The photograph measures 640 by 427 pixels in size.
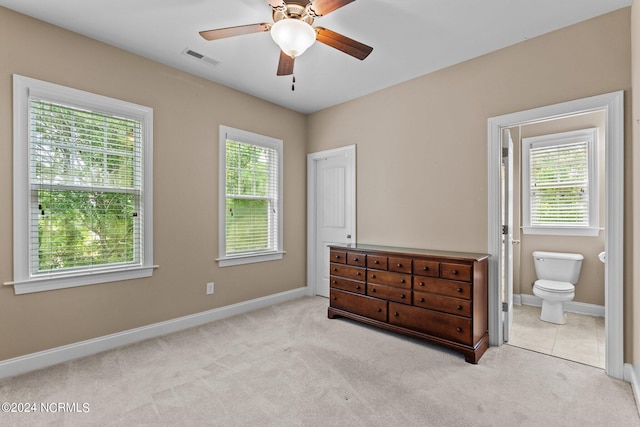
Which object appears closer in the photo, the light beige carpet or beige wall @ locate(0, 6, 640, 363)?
the light beige carpet

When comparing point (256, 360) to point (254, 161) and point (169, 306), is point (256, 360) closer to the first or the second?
point (169, 306)

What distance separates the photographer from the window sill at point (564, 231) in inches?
148

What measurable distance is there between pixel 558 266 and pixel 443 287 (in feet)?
6.90

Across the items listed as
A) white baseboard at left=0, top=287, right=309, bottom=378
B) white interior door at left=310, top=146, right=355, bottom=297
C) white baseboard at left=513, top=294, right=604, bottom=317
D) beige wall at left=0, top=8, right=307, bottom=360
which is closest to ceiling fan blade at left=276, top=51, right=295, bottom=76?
beige wall at left=0, top=8, right=307, bottom=360

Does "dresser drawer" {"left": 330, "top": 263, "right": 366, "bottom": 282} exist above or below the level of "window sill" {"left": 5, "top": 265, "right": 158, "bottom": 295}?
below

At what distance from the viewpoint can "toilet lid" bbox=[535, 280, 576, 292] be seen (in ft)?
11.0

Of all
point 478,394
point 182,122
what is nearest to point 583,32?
point 478,394

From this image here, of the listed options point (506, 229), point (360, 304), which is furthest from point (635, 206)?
point (360, 304)

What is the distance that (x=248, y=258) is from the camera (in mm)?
3926

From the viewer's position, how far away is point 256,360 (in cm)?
259

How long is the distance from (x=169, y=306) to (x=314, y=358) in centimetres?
166

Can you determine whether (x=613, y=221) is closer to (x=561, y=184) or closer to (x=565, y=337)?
(x=565, y=337)

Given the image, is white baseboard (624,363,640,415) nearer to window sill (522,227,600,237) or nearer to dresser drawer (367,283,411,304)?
dresser drawer (367,283,411,304)

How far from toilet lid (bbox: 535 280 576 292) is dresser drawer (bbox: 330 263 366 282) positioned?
203cm
